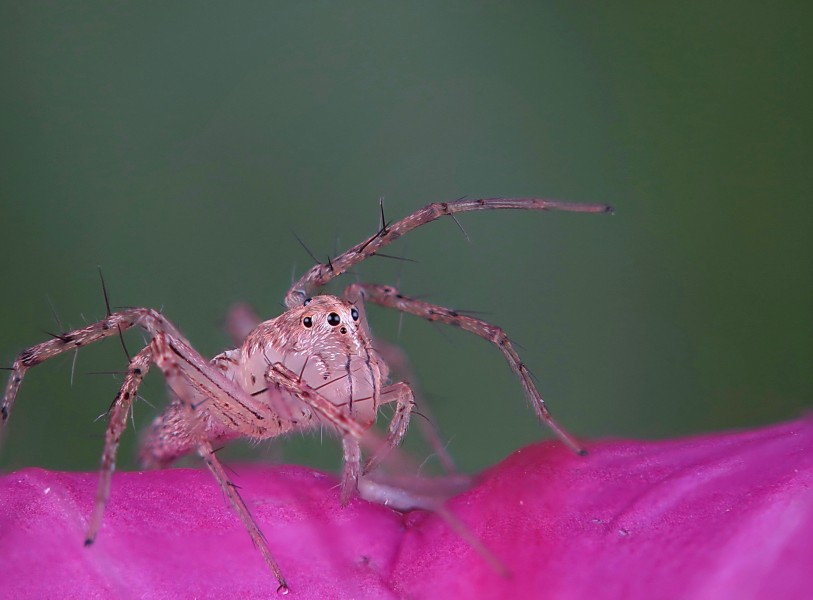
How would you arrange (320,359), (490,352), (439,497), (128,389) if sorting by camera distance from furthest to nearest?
1. (490,352)
2. (320,359)
3. (128,389)
4. (439,497)

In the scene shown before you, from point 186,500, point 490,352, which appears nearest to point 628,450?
point 186,500

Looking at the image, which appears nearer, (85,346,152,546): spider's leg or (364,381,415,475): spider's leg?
(85,346,152,546): spider's leg

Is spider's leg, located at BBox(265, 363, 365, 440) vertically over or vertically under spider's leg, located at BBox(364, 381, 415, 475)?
over

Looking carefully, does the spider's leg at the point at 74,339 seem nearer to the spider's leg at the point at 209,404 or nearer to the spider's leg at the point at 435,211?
the spider's leg at the point at 209,404

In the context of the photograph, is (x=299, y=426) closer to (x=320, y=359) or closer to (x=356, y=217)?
(x=320, y=359)

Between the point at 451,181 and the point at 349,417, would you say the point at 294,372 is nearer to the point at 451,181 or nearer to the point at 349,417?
the point at 349,417

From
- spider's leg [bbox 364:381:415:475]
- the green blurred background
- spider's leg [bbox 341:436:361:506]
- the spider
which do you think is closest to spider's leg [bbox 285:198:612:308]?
the spider

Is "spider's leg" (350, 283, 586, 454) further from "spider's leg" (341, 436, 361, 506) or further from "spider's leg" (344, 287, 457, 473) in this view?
"spider's leg" (341, 436, 361, 506)
